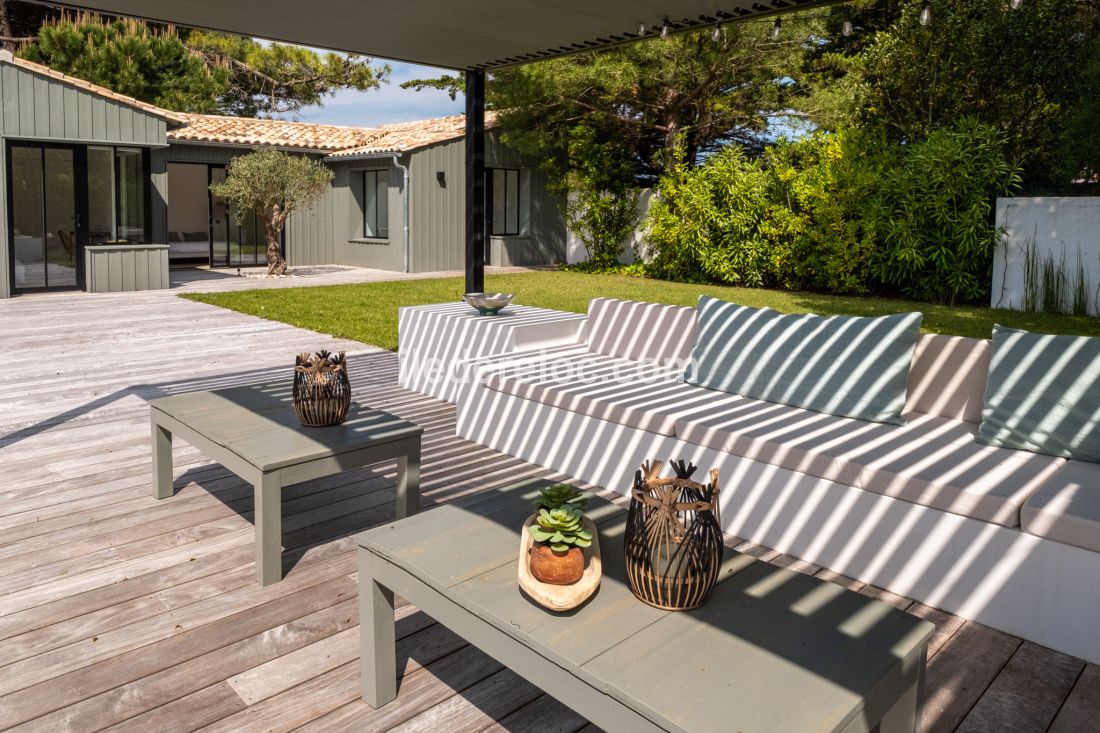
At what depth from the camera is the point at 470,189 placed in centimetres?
658

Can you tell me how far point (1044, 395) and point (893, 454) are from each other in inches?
23.3

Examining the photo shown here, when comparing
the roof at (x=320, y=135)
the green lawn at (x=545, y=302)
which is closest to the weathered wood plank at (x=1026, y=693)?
the green lawn at (x=545, y=302)

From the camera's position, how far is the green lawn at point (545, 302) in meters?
8.82

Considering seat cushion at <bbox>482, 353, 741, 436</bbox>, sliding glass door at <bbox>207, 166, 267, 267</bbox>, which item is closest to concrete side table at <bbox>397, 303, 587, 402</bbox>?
seat cushion at <bbox>482, 353, 741, 436</bbox>

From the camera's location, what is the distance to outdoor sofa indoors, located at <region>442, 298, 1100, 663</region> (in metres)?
2.54

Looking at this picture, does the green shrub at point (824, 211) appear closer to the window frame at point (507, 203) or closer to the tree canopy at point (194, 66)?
the window frame at point (507, 203)

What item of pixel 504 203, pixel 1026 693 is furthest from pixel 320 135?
pixel 1026 693

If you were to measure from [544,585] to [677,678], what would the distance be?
34cm

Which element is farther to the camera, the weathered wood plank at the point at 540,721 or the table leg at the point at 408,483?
the table leg at the point at 408,483

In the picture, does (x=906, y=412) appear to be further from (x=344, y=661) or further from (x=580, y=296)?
(x=580, y=296)

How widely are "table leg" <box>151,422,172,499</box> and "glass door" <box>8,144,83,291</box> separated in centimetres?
985

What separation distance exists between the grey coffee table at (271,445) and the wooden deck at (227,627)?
0.21 metres

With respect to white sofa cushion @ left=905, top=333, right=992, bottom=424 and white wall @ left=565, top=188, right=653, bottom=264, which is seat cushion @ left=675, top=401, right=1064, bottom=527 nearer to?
white sofa cushion @ left=905, top=333, right=992, bottom=424

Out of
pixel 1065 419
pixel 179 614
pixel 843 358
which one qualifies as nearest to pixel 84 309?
pixel 179 614
